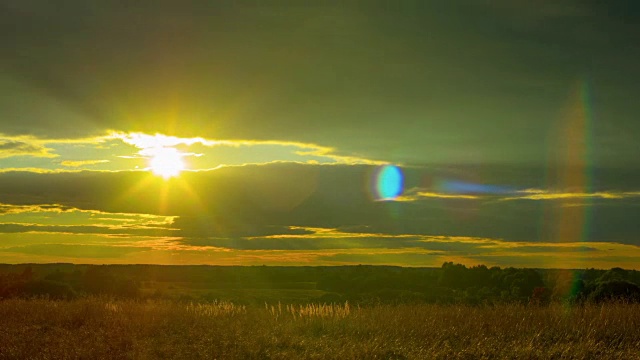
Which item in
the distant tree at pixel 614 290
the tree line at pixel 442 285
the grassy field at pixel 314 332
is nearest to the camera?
the grassy field at pixel 314 332

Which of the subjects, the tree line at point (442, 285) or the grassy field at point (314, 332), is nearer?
the grassy field at point (314, 332)

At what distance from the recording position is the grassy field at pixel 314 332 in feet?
52.7

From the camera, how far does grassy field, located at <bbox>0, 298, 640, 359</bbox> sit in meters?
16.1

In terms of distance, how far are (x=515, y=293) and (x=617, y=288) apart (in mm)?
15096

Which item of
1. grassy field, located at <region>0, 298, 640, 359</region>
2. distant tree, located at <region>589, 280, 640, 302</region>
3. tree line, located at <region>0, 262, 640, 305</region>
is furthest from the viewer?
tree line, located at <region>0, 262, 640, 305</region>

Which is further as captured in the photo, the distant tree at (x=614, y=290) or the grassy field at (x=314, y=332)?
the distant tree at (x=614, y=290)

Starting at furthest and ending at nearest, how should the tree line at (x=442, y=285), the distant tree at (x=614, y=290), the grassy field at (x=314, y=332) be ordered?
the tree line at (x=442, y=285), the distant tree at (x=614, y=290), the grassy field at (x=314, y=332)

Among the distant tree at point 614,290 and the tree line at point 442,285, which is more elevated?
the distant tree at point 614,290

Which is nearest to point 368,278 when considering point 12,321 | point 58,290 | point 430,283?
point 430,283

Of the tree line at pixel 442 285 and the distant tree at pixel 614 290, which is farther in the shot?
the tree line at pixel 442 285

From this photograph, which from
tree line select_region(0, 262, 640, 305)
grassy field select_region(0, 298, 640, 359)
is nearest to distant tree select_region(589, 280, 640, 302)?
tree line select_region(0, 262, 640, 305)

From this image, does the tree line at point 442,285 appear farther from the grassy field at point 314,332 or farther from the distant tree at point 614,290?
the grassy field at point 314,332

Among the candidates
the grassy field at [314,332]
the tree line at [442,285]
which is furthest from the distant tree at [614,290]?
the grassy field at [314,332]

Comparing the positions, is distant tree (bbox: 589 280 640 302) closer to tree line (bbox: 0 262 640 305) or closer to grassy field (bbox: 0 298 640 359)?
tree line (bbox: 0 262 640 305)
